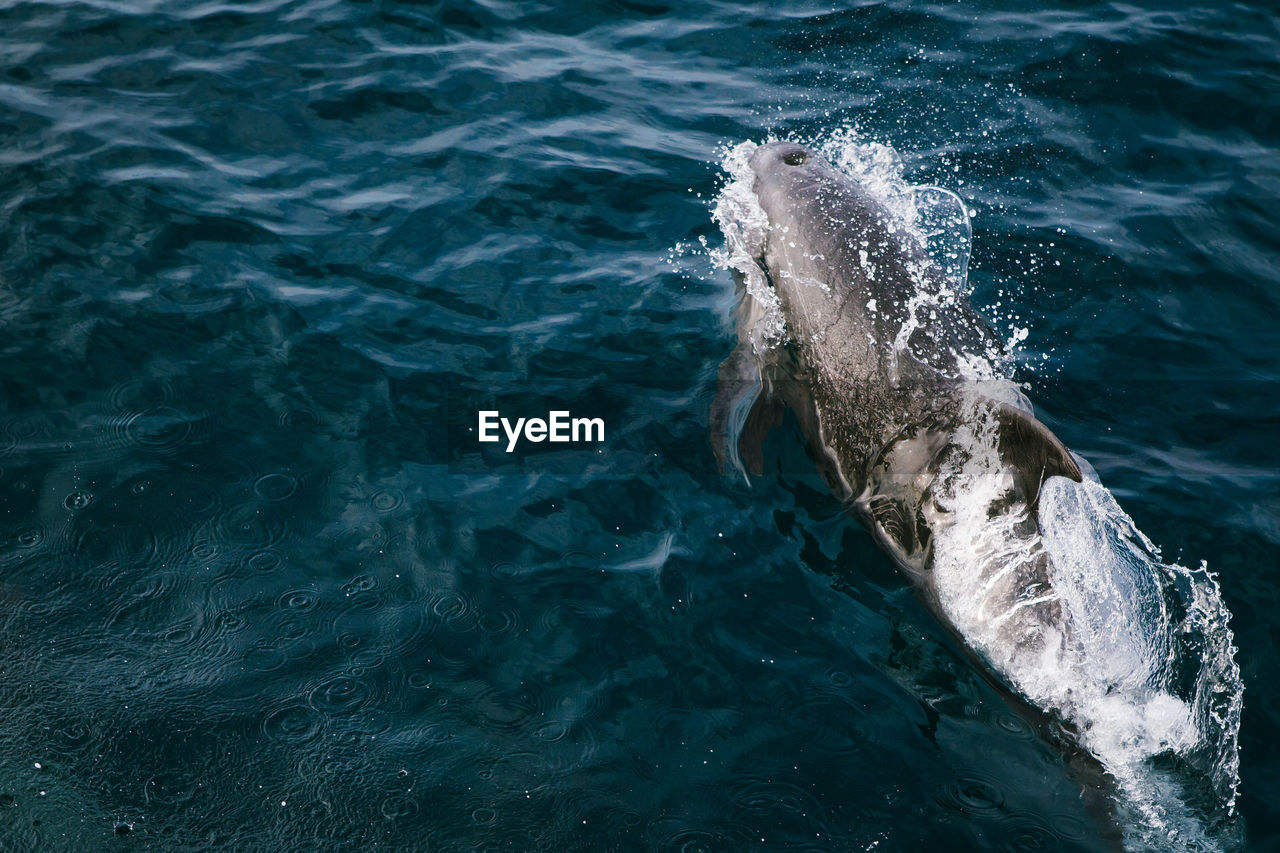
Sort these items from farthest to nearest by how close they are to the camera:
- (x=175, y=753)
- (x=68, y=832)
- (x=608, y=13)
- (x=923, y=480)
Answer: (x=608, y=13)
(x=923, y=480)
(x=175, y=753)
(x=68, y=832)

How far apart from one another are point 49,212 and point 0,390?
7.36 feet

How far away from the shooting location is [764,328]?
24.8 feet

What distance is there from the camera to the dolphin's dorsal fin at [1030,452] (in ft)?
18.3

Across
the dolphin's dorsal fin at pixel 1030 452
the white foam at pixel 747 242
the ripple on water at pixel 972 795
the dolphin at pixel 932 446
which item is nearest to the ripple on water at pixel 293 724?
the dolphin at pixel 932 446

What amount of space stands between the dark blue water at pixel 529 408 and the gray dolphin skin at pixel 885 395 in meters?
0.27

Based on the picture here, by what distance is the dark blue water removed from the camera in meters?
5.29

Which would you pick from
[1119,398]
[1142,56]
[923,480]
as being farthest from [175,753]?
[1142,56]

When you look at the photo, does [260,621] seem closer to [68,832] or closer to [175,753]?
[175,753]

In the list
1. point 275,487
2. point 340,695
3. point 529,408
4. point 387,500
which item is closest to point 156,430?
point 275,487

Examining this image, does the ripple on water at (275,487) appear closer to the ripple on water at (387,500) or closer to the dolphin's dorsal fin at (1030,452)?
the ripple on water at (387,500)

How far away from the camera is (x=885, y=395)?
6594mm

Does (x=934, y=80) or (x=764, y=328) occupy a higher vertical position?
(x=934, y=80)

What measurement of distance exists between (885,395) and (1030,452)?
1087mm

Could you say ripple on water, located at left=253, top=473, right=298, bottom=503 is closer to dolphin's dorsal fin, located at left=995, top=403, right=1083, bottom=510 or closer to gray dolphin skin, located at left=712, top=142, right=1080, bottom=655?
gray dolphin skin, located at left=712, top=142, right=1080, bottom=655
